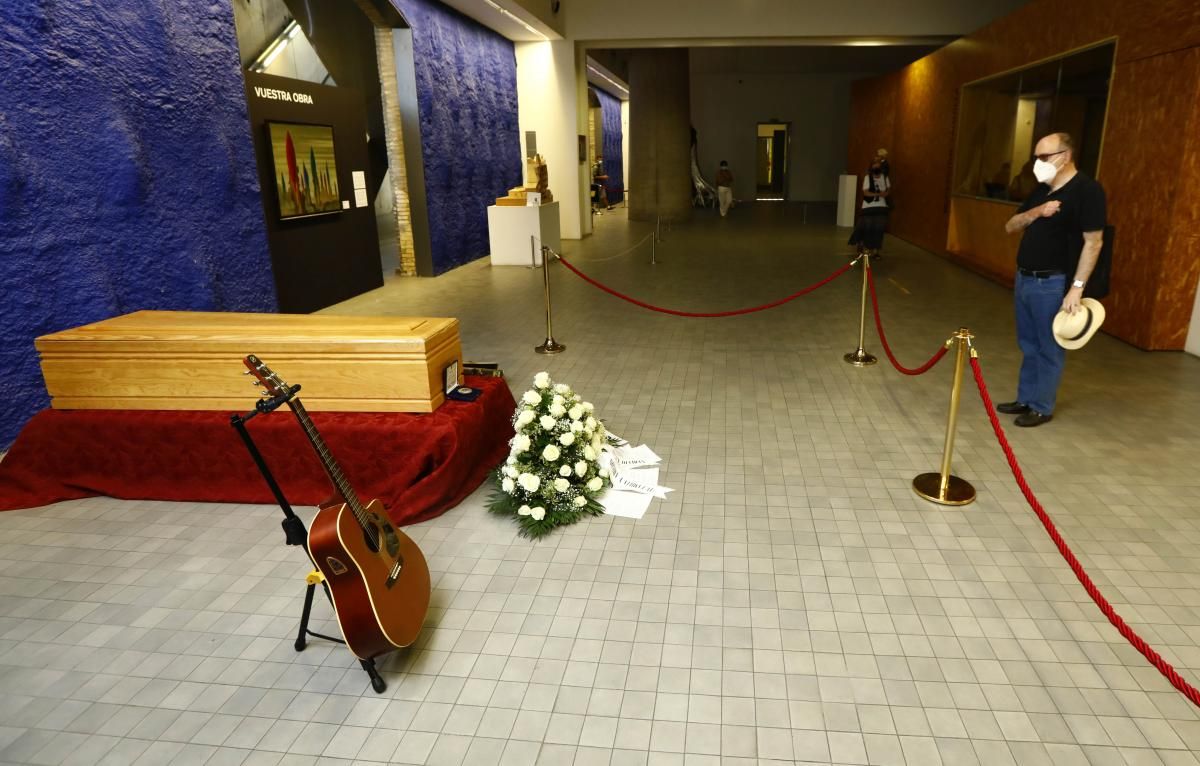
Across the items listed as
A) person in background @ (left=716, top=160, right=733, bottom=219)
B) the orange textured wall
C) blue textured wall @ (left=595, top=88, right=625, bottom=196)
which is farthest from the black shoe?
blue textured wall @ (left=595, top=88, right=625, bottom=196)

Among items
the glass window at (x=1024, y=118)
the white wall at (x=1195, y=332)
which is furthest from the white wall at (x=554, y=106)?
the white wall at (x=1195, y=332)

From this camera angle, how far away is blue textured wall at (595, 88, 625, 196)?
91.2 ft

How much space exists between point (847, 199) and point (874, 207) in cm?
666

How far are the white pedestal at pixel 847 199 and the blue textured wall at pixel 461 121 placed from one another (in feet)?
27.3

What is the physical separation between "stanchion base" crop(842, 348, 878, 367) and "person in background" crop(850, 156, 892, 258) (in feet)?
17.0

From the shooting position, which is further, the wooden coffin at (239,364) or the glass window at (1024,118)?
the glass window at (1024,118)

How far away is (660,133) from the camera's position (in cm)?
2084

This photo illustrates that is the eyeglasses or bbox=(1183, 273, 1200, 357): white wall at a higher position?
the eyeglasses

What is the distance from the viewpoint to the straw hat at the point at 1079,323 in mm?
4645

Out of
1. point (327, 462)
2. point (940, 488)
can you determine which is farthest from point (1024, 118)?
point (327, 462)

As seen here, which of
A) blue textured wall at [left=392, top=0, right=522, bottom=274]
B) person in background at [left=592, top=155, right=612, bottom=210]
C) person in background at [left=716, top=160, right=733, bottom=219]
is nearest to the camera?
blue textured wall at [left=392, top=0, right=522, bottom=274]

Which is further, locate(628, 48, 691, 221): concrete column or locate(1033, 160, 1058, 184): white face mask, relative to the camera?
locate(628, 48, 691, 221): concrete column

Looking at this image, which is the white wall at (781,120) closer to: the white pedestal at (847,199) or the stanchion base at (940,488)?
the white pedestal at (847,199)

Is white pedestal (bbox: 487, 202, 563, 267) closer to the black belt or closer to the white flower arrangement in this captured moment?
the black belt
